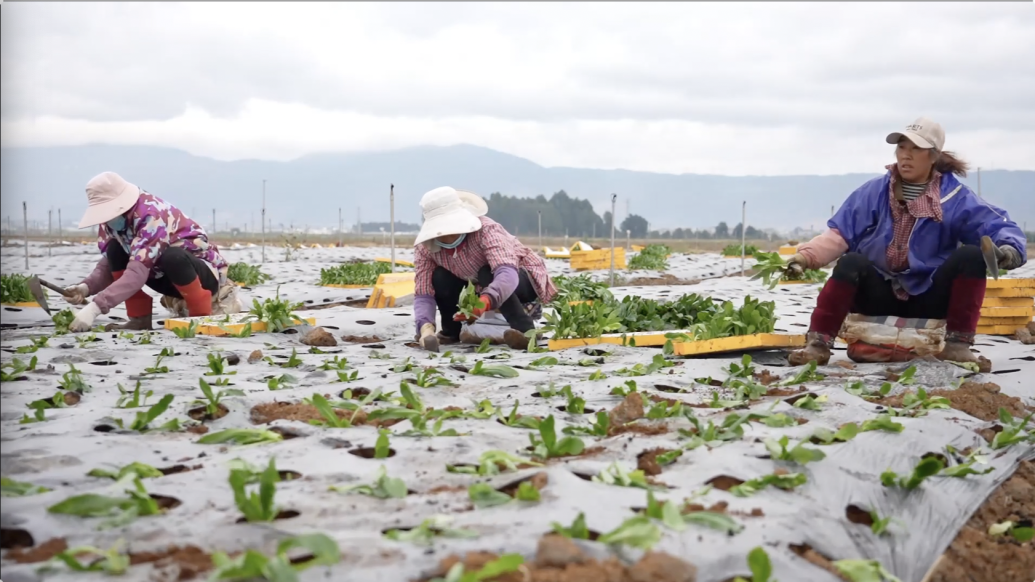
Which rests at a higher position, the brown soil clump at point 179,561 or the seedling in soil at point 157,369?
the brown soil clump at point 179,561

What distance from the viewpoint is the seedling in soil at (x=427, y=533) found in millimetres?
1524

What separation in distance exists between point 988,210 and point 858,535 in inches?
93.6

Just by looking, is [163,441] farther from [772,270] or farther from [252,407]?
[772,270]

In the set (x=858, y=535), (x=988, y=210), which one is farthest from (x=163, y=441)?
(x=988, y=210)

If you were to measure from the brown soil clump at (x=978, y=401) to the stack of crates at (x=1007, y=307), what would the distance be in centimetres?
206

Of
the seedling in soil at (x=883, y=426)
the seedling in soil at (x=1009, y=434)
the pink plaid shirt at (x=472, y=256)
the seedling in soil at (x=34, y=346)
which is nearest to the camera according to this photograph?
the seedling in soil at (x=883, y=426)

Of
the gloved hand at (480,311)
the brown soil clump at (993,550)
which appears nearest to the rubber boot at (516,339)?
the gloved hand at (480,311)

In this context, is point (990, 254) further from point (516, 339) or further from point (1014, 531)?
point (516, 339)

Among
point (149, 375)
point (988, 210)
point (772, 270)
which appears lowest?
point (149, 375)

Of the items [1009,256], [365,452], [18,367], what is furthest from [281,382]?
[1009,256]

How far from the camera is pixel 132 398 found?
107 inches

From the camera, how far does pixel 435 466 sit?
2.03 meters

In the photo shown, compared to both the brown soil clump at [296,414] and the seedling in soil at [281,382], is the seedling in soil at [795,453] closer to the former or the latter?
the brown soil clump at [296,414]

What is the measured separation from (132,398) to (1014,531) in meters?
2.49
